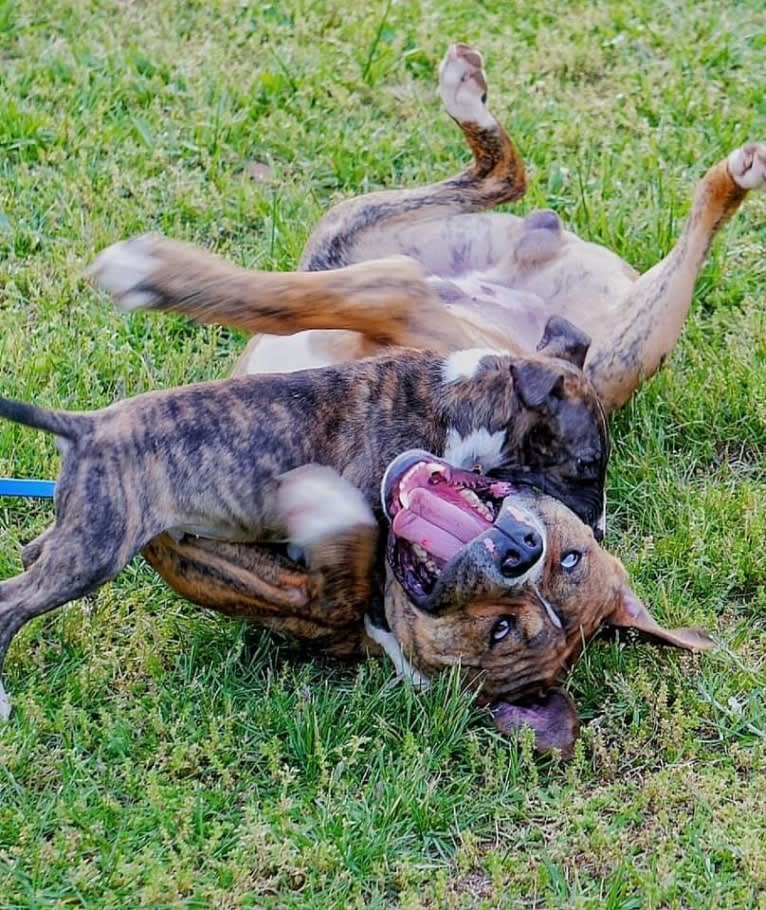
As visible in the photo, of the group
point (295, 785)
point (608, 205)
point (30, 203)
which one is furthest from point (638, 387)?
point (30, 203)

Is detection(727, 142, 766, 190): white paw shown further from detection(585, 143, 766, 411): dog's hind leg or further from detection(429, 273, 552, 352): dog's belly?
detection(429, 273, 552, 352): dog's belly

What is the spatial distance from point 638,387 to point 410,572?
1690 millimetres

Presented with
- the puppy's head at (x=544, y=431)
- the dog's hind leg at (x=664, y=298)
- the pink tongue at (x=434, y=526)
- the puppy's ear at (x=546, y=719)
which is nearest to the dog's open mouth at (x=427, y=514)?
the pink tongue at (x=434, y=526)

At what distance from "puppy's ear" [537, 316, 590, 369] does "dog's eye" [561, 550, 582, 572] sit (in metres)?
0.75

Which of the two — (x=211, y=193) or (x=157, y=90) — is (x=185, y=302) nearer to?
(x=211, y=193)

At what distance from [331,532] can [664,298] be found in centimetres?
196

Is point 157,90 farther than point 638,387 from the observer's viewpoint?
Yes

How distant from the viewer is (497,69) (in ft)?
24.5

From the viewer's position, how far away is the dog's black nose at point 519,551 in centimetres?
419

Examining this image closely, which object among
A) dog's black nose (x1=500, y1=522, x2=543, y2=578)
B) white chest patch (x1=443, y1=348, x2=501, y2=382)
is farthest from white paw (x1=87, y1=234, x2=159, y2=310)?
dog's black nose (x1=500, y1=522, x2=543, y2=578)

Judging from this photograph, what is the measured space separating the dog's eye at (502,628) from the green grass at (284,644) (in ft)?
0.70

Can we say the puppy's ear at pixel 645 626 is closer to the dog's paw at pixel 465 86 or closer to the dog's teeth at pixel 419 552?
the dog's teeth at pixel 419 552

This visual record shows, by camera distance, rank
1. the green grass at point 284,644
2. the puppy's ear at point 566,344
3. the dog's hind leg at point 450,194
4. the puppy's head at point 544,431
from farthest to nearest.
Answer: the dog's hind leg at point 450,194 < the puppy's ear at point 566,344 < the puppy's head at point 544,431 < the green grass at point 284,644

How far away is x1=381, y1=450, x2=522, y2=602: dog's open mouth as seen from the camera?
14.3 feet
